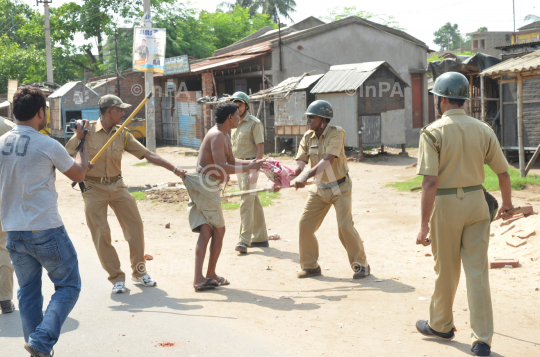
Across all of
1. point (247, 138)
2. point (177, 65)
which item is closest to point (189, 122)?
point (177, 65)

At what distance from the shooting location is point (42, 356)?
3.70m

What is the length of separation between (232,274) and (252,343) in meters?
2.30

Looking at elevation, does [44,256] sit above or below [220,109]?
below

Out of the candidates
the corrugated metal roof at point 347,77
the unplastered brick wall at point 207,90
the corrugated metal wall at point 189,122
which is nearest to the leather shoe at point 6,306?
the corrugated metal roof at point 347,77

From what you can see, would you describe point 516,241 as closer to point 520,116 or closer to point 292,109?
point 520,116

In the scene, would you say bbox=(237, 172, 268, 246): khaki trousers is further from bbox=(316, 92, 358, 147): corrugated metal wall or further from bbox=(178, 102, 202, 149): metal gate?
bbox=(178, 102, 202, 149): metal gate

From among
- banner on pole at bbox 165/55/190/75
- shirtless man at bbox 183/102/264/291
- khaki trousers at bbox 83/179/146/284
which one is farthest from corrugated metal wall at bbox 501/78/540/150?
banner on pole at bbox 165/55/190/75

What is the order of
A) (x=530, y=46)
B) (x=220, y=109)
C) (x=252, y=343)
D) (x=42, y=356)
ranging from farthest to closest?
(x=530, y=46) → (x=220, y=109) → (x=252, y=343) → (x=42, y=356)

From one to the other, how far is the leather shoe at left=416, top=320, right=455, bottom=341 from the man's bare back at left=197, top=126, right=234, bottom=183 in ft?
8.30

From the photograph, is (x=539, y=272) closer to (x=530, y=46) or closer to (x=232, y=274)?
(x=232, y=274)

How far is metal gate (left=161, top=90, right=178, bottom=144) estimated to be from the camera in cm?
2752

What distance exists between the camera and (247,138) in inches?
309

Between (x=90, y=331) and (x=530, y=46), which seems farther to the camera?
(x=530, y=46)

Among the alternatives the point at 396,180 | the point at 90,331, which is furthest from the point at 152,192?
the point at 90,331
